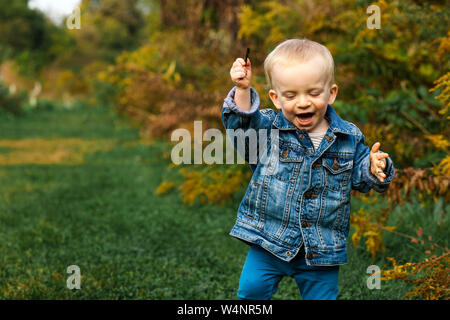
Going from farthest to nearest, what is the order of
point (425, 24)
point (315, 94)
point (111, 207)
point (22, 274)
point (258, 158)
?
1. point (111, 207)
2. point (425, 24)
3. point (22, 274)
4. point (258, 158)
5. point (315, 94)

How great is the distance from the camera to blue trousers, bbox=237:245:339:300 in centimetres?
229

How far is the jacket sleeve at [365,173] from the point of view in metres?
2.20

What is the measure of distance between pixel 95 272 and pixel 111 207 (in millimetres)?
1906

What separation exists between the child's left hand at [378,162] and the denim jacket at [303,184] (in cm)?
5

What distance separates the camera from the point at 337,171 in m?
2.25

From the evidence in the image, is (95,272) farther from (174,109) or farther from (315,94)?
(174,109)

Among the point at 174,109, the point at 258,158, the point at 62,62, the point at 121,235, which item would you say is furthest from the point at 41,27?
the point at 258,158

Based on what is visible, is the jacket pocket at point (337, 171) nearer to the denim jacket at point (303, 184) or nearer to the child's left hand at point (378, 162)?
the denim jacket at point (303, 184)

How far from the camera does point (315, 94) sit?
2.10 metres

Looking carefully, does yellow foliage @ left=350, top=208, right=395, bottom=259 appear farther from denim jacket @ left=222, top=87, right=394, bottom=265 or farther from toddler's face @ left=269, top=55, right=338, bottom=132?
toddler's face @ left=269, top=55, right=338, bottom=132
